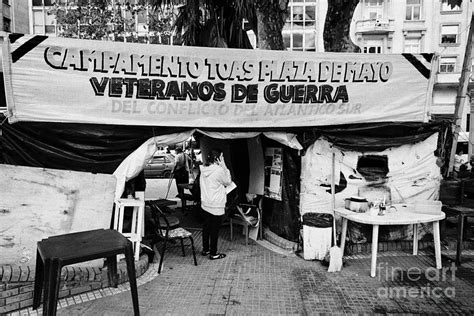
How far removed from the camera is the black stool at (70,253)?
3260 mm

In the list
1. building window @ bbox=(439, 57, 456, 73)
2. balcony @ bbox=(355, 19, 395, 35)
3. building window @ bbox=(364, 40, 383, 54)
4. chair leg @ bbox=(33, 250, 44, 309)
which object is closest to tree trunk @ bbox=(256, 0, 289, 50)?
chair leg @ bbox=(33, 250, 44, 309)

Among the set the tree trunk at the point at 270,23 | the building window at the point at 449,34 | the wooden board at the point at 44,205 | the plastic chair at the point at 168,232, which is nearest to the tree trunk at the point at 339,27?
the tree trunk at the point at 270,23

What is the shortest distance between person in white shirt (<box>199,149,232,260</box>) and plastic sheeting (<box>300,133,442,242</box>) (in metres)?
1.50

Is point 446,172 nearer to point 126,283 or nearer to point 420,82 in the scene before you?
point 420,82

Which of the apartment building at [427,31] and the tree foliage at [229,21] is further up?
the apartment building at [427,31]

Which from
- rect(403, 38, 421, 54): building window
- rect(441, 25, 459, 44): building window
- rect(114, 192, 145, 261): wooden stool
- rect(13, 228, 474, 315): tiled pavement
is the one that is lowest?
rect(13, 228, 474, 315): tiled pavement

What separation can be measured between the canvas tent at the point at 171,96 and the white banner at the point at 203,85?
2 centimetres

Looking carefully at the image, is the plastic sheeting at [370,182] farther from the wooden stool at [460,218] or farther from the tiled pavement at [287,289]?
the tiled pavement at [287,289]

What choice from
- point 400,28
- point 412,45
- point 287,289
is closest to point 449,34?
point 412,45

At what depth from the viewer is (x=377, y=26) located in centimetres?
3092

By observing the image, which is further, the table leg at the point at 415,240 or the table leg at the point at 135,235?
the table leg at the point at 415,240

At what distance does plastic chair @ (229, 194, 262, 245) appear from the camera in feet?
23.9

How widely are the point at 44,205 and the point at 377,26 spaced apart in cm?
3172

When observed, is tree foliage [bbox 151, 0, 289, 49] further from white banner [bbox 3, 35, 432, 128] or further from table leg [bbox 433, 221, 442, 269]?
table leg [bbox 433, 221, 442, 269]
